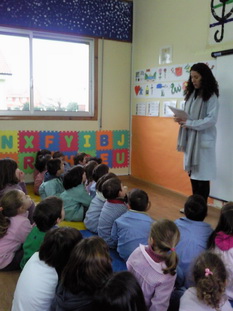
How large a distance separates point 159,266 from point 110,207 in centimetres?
96

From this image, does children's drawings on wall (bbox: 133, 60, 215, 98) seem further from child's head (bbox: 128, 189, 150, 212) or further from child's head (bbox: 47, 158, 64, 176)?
child's head (bbox: 128, 189, 150, 212)

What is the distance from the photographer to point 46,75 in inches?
183

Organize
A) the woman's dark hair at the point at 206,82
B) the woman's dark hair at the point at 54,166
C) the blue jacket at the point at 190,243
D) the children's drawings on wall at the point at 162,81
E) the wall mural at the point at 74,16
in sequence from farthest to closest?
the wall mural at the point at 74,16 < the children's drawings on wall at the point at 162,81 < the woman's dark hair at the point at 54,166 < the woman's dark hair at the point at 206,82 < the blue jacket at the point at 190,243

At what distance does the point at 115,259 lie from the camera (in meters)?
2.23

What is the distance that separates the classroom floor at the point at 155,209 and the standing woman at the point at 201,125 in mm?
379

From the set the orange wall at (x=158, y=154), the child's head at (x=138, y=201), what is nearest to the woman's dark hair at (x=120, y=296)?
the child's head at (x=138, y=201)

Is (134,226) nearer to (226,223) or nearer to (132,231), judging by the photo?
(132,231)

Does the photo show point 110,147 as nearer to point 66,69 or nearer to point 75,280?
point 66,69

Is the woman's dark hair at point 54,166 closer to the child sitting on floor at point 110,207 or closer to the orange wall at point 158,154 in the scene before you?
the child sitting on floor at point 110,207

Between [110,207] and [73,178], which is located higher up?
[73,178]

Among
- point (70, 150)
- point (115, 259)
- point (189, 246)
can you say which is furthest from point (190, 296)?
point (70, 150)

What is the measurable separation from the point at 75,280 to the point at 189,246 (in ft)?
2.72

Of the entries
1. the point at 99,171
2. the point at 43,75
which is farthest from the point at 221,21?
the point at 43,75

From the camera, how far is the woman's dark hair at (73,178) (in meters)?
2.83
